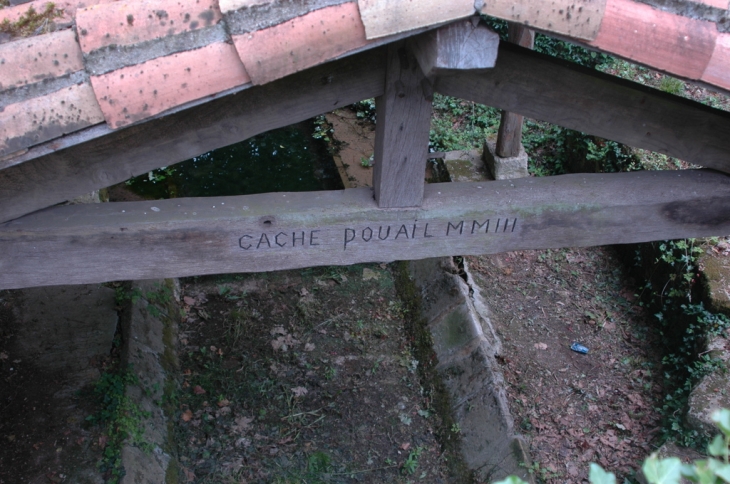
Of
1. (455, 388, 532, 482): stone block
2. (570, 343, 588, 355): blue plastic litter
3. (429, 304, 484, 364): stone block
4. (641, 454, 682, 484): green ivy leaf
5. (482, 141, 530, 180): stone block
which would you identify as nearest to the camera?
(641, 454, 682, 484): green ivy leaf

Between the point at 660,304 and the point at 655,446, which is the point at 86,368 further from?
the point at 660,304

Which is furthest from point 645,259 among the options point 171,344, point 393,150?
point 171,344

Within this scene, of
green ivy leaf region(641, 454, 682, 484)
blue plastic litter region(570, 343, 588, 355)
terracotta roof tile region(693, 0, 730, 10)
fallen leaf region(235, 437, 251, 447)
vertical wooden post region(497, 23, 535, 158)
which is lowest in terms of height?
fallen leaf region(235, 437, 251, 447)

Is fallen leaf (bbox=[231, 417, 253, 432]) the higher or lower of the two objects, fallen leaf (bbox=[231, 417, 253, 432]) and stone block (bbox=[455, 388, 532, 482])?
the lower

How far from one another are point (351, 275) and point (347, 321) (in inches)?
24.1

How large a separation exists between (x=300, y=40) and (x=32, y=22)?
33.0 inches

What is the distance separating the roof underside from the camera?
1.65 metres

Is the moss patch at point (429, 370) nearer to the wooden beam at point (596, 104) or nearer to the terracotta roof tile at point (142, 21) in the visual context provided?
the wooden beam at point (596, 104)

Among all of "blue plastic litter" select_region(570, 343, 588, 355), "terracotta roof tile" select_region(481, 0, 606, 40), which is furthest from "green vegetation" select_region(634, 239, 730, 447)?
"terracotta roof tile" select_region(481, 0, 606, 40)

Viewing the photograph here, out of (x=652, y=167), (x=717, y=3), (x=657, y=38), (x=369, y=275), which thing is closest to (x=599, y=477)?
(x=657, y=38)

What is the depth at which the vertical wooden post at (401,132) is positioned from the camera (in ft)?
7.41

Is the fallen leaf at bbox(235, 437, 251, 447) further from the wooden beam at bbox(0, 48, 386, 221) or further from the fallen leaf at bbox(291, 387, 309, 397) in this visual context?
the wooden beam at bbox(0, 48, 386, 221)

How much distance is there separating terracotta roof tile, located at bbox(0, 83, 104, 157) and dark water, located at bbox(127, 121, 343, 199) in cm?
503

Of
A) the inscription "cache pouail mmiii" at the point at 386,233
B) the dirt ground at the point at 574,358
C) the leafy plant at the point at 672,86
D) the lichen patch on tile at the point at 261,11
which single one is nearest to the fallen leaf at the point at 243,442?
the dirt ground at the point at 574,358
